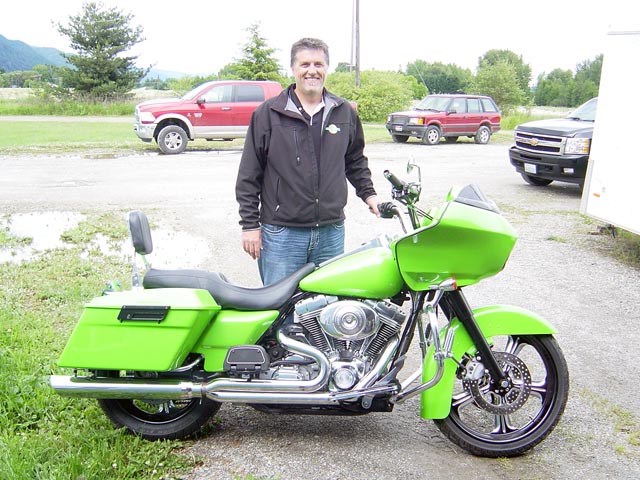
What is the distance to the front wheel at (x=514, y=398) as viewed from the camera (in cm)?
349

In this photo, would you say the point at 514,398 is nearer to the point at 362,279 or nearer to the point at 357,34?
the point at 362,279

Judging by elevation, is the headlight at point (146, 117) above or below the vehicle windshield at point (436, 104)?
above

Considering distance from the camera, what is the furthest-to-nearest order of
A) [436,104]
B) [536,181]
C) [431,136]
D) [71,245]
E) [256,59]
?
[256,59] → [436,104] → [431,136] → [536,181] → [71,245]

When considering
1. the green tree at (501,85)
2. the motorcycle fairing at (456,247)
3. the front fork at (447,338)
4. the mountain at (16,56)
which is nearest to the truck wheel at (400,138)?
the green tree at (501,85)

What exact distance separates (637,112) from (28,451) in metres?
6.76

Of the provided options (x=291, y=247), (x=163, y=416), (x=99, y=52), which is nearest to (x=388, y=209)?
(x=291, y=247)

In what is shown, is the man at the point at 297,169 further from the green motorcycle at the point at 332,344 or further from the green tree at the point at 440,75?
the green tree at the point at 440,75

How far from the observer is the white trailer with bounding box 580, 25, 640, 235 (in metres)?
7.21

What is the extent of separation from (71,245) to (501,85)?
104 ft

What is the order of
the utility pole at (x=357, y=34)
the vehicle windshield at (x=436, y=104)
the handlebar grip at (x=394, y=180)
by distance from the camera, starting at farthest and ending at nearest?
the utility pole at (x=357, y=34) < the vehicle windshield at (x=436, y=104) < the handlebar grip at (x=394, y=180)

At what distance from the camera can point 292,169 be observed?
12.5ft

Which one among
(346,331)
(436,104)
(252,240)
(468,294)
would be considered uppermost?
(252,240)

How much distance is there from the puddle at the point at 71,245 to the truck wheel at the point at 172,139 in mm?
7601

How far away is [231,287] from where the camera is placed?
3.46m
